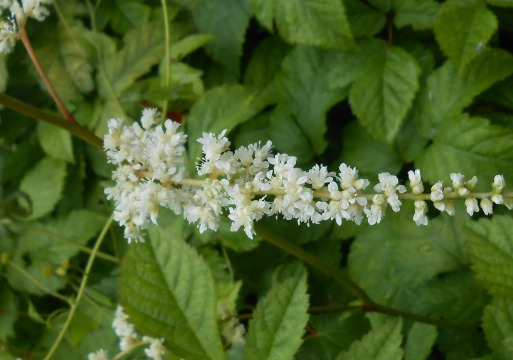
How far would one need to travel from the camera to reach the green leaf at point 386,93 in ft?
4.06

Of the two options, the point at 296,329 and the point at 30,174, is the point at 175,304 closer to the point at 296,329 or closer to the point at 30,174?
the point at 296,329

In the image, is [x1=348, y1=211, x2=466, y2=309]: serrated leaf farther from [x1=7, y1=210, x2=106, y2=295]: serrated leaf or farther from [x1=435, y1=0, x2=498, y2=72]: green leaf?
[x1=7, y1=210, x2=106, y2=295]: serrated leaf

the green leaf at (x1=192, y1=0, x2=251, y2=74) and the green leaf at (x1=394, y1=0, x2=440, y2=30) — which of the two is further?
the green leaf at (x1=192, y1=0, x2=251, y2=74)

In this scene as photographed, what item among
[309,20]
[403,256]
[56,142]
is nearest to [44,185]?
[56,142]

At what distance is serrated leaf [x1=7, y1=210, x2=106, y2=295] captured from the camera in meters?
1.60

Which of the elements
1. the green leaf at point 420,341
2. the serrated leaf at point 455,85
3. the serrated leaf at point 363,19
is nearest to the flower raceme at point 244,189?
the green leaf at point 420,341

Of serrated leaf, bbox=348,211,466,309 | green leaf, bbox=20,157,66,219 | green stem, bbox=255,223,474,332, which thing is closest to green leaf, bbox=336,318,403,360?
green stem, bbox=255,223,474,332

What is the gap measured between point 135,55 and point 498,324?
1031 mm

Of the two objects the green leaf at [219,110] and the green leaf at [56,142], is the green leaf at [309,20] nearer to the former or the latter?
the green leaf at [219,110]

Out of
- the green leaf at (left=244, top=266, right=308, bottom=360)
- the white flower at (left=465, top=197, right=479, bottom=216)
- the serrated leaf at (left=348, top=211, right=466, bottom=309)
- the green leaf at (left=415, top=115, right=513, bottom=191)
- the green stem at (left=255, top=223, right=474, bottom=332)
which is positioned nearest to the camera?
the white flower at (left=465, top=197, right=479, bottom=216)

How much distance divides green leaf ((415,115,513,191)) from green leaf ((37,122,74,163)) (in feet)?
2.87

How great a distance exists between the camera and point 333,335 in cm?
117

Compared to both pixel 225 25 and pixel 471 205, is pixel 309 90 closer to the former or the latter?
pixel 225 25

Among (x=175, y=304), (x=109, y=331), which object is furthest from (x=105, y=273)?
(x=175, y=304)
